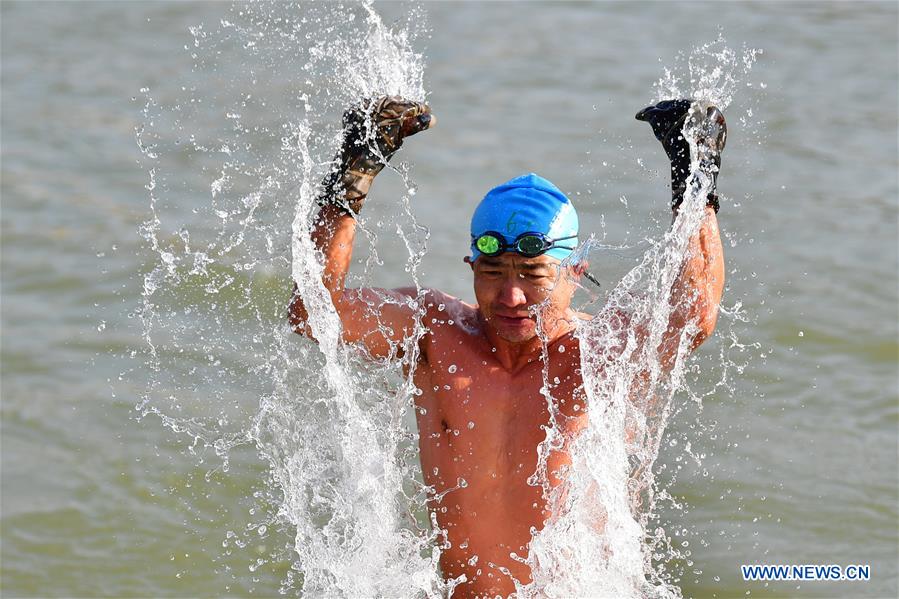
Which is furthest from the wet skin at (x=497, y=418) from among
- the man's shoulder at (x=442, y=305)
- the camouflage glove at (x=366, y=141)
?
the camouflage glove at (x=366, y=141)

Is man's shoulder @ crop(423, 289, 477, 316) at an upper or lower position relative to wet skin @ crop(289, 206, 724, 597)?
upper

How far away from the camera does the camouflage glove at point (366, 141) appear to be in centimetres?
433

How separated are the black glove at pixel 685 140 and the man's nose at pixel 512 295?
60 centimetres

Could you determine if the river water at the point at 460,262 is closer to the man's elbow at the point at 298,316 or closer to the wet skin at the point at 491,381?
the wet skin at the point at 491,381

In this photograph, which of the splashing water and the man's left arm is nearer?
the man's left arm

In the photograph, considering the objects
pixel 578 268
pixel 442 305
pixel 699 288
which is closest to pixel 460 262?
pixel 442 305

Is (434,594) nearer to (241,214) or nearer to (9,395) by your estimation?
(9,395)

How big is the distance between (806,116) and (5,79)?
754cm

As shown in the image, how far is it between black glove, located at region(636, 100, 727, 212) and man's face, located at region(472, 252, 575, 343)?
50cm

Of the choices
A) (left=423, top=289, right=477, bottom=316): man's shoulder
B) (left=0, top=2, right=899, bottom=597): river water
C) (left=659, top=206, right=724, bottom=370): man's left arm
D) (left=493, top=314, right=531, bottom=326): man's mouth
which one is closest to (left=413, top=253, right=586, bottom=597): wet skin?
(left=493, top=314, right=531, bottom=326): man's mouth

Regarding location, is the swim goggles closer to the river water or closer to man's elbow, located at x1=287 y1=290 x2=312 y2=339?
man's elbow, located at x1=287 y1=290 x2=312 y2=339

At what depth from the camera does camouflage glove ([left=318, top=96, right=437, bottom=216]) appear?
14.2ft

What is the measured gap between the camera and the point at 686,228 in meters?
4.14

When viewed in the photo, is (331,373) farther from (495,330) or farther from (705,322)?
(705,322)
